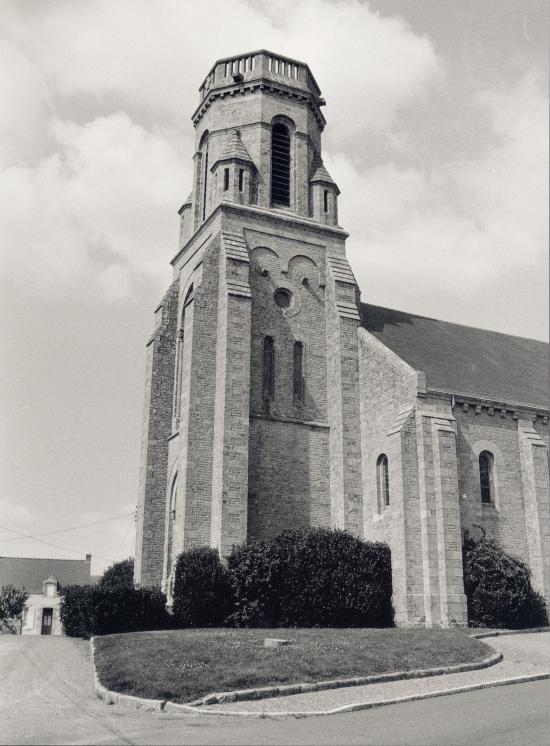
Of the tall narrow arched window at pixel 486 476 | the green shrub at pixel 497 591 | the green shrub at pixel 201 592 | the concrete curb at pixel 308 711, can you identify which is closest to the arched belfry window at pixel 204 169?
the tall narrow arched window at pixel 486 476

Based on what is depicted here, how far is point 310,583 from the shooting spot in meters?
23.5

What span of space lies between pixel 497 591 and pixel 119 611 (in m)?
12.0

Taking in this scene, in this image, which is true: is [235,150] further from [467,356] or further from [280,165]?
[467,356]

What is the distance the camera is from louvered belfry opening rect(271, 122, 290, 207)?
32.4m

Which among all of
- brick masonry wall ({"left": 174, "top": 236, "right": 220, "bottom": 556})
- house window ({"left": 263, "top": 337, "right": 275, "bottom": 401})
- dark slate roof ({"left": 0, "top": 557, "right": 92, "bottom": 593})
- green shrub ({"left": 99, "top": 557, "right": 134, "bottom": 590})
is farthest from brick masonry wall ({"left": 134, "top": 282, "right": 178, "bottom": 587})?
dark slate roof ({"left": 0, "top": 557, "right": 92, "bottom": 593})

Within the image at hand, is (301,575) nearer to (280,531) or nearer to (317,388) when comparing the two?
(280,531)

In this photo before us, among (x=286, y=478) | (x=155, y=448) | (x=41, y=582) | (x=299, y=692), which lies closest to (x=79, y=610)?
(x=155, y=448)

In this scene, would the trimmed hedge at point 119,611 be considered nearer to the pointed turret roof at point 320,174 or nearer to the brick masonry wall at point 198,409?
the brick masonry wall at point 198,409

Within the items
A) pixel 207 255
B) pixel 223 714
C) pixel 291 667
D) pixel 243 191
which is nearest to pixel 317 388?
pixel 207 255

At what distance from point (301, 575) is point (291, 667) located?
972 cm

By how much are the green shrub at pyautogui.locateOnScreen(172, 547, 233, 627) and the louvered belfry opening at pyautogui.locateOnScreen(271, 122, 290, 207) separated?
16.4m

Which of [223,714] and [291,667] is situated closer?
[223,714]

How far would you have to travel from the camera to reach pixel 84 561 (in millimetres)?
63188

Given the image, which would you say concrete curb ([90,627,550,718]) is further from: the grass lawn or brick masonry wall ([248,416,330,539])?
brick masonry wall ([248,416,330,539])
